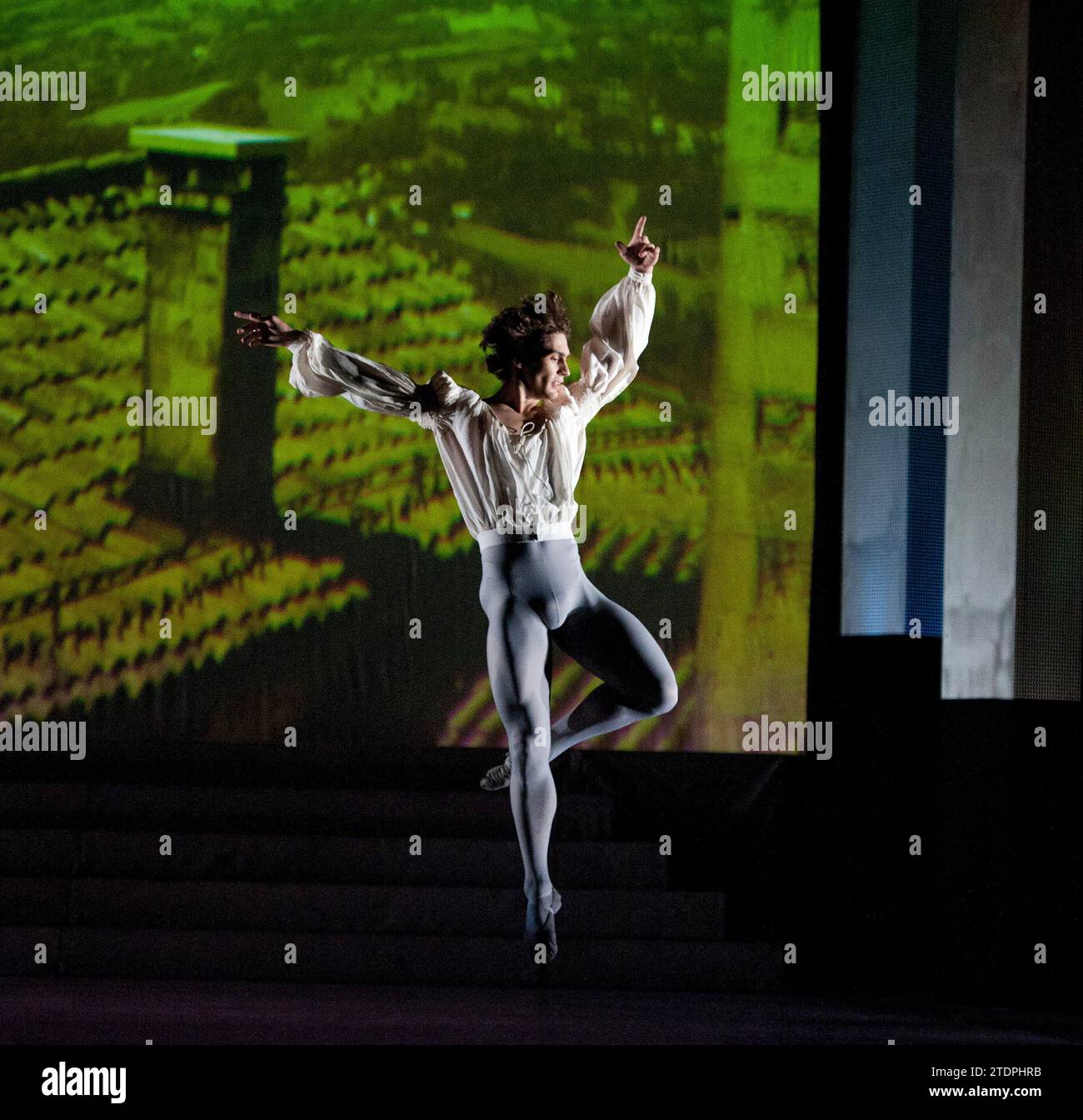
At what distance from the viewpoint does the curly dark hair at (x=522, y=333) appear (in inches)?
180

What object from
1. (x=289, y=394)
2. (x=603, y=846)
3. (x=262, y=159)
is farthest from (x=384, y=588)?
(x=262, y=159)

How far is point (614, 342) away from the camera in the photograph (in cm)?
470

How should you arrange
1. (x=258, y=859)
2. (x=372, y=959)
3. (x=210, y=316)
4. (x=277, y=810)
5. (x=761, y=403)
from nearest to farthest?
(x=372, y=959), (x=258, y=859), (x=277, y=810), (x=761, y=403), (x=210, y=316)

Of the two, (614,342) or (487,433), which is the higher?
(614,342)

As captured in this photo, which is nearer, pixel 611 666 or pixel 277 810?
pixel 611 666

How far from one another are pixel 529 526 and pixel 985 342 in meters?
2.32

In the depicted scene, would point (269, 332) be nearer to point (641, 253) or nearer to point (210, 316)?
point (641, 253)

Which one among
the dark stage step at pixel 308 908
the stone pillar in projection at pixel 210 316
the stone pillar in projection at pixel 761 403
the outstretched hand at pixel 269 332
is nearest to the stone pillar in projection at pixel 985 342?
the stone pillar in projection at pixel 761 403

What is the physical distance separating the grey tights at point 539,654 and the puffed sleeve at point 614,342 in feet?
1.59

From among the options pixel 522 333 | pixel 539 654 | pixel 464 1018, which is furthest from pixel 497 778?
pixel 522 333

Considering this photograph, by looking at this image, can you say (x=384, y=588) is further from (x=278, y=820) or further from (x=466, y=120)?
(x=466, y=120)

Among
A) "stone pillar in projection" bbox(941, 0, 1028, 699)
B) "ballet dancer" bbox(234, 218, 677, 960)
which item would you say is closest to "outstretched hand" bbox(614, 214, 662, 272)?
"ballet dancer" bbox(234, 218, 677, 960)

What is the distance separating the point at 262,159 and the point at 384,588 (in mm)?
2002

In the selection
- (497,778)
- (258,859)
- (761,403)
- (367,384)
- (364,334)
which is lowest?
(258,859)
